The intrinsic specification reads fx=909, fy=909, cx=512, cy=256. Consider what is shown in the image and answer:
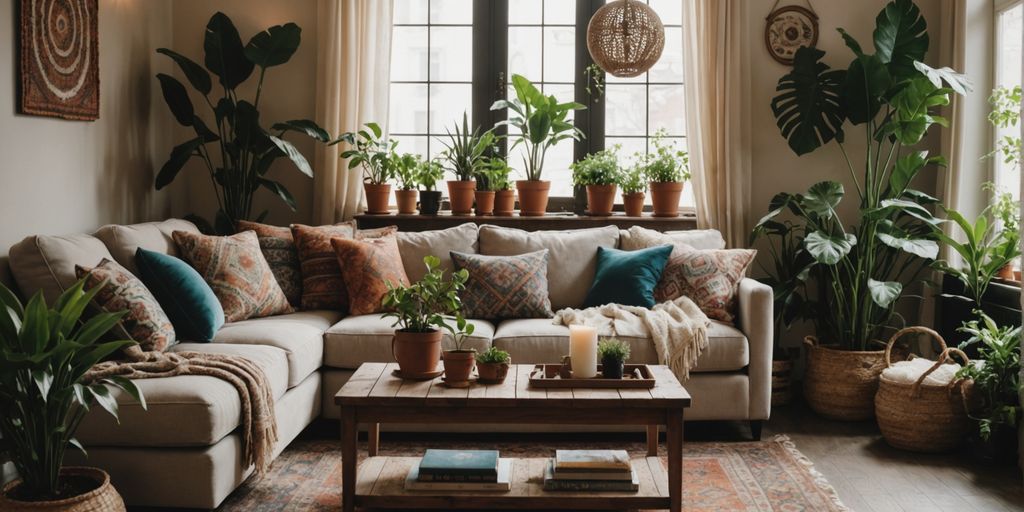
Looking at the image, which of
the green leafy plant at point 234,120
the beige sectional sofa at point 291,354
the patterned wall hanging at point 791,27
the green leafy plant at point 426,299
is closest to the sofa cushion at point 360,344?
the beige sectional sofa at point 291,354

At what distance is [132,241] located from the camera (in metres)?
3.75

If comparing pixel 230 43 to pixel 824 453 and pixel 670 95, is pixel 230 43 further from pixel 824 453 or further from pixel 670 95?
pixel 824 453

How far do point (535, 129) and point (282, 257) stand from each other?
1.49 metres

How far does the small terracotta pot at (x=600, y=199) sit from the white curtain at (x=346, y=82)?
1.25 meters

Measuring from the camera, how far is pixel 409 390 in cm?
290

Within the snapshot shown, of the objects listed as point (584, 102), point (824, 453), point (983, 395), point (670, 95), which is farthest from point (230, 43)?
point (983, 395)

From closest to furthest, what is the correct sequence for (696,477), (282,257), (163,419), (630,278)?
(163,419), (696,477), (630,278), (282,257)

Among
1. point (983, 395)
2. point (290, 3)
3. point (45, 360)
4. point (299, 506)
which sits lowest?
point (299, 506)

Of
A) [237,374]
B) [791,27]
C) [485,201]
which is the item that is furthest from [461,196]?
[237,374]

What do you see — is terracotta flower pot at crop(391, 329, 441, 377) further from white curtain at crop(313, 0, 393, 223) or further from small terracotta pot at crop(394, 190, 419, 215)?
white curtain at crop(313, 0, 393, 223)

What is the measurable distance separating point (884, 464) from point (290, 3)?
3.91 meters

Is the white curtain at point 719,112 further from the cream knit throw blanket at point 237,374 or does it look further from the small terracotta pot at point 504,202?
the cream knit throw blanket at point 237,374

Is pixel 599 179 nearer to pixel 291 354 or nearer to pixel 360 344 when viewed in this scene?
pixel 360 344

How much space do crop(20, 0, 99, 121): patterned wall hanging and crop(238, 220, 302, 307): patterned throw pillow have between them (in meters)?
A: 0.94
